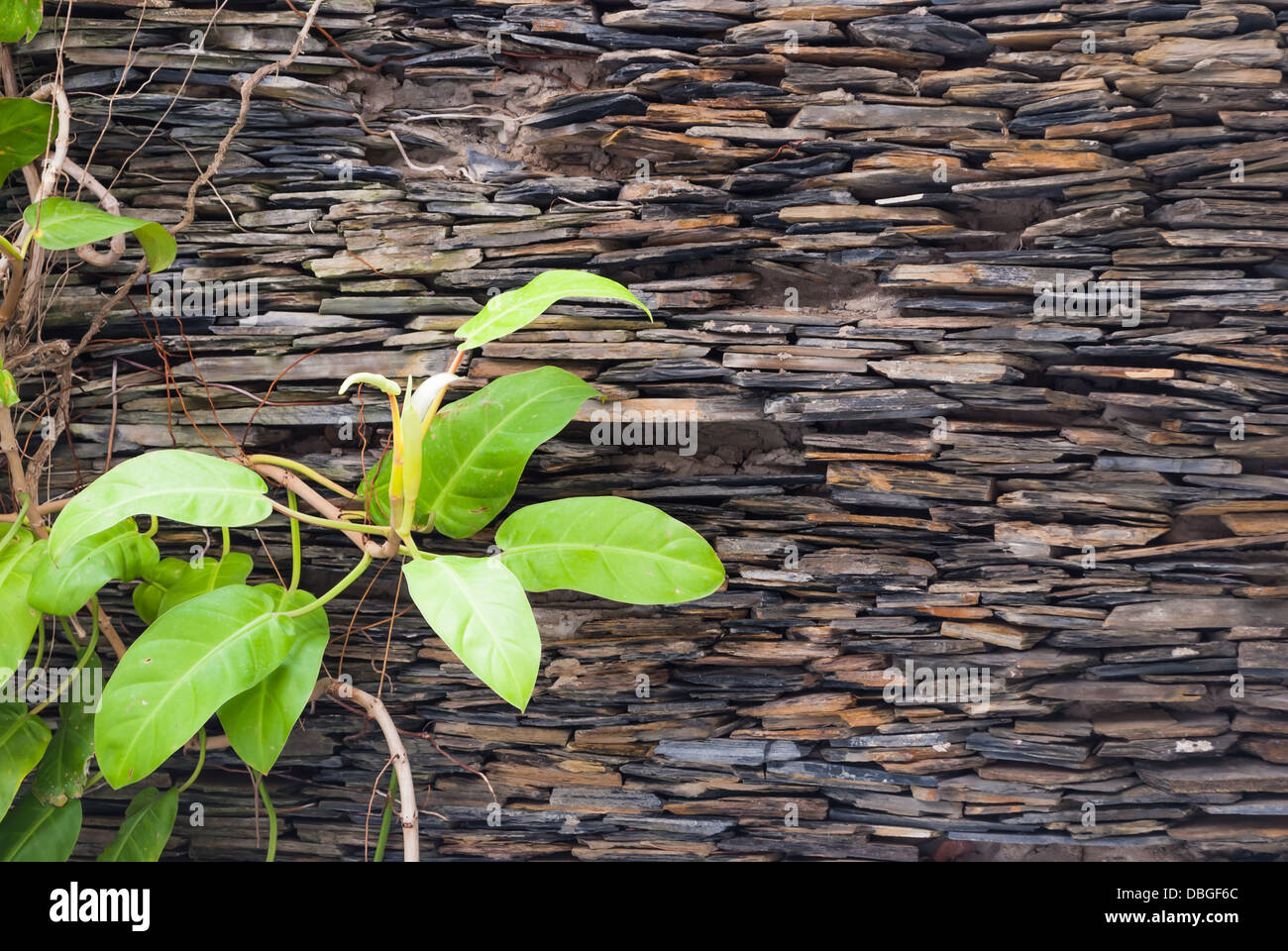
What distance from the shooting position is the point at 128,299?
1.25 meters

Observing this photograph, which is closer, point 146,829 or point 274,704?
point 274,704

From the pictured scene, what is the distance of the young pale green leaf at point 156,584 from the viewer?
1.09m

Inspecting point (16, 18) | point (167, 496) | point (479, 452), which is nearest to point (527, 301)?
point (479, 452)

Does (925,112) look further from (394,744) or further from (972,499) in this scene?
(394,744)

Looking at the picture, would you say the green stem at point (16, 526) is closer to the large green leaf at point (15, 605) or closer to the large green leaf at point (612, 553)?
the large green leaf at point (15, 605)

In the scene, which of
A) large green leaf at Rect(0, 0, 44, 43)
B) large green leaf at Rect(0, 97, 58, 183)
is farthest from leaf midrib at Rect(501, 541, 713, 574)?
large green leaf at Rect(0, 0, 44, 43)

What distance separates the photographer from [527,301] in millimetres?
916

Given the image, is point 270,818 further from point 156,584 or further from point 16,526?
point 16,526

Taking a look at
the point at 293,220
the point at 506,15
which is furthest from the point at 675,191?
the point at 293,220

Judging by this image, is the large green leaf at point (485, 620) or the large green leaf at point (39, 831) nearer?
the large green leaf at point (485, 620)

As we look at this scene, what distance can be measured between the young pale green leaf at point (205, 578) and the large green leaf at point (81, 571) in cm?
6

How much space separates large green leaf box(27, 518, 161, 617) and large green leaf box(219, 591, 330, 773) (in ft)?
0.68

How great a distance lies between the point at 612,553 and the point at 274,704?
45 centimetres

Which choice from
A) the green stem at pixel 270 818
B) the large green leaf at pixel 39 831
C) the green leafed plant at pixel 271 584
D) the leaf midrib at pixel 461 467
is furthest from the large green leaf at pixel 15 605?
the leaf midrib at pixel 461 467
